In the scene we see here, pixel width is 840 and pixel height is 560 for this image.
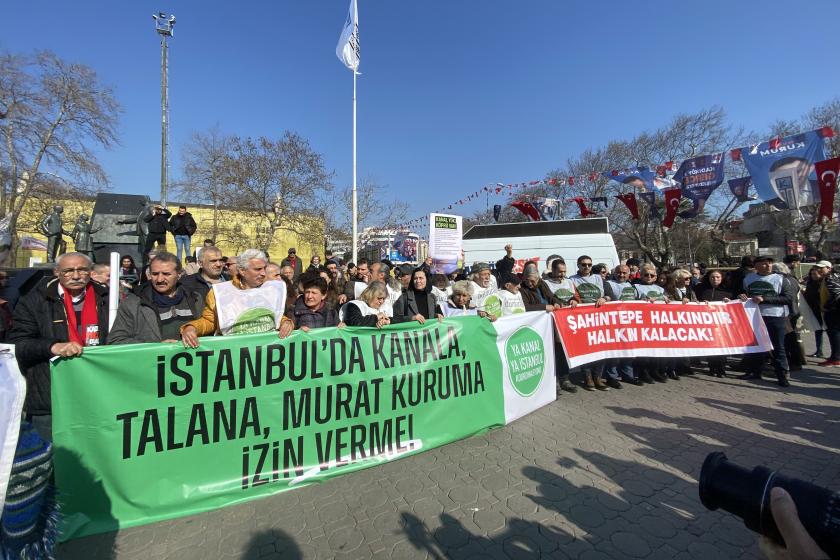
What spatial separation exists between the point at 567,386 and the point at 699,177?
13970 millimetres

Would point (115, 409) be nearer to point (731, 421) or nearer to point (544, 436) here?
point (544, 436)

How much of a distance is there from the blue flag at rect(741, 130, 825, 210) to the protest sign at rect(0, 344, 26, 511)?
16273mm

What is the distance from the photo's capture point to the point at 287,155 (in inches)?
886

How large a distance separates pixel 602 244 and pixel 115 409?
47.2ft

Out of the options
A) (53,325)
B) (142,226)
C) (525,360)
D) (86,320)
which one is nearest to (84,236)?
(142,226)

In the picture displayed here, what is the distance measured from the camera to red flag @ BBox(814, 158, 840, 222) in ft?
35.7

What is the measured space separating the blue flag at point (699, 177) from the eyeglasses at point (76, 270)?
17951 mm

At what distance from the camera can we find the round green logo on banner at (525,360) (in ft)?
15.1

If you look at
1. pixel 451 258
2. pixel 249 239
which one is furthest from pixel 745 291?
pixel 249 239

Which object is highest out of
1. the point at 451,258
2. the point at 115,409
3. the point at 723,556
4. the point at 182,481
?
the point at 451,258

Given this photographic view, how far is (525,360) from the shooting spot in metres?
4.77

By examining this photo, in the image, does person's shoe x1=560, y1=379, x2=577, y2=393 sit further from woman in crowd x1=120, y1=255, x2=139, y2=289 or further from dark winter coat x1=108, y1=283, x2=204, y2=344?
woman in crowd x1=120, y1=255, x2=139, y2=289

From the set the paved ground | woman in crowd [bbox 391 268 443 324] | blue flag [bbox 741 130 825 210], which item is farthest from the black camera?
blue flag [bbox 741 130 825 210]

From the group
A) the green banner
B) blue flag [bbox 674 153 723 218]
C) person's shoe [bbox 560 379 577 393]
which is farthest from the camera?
blue flag [bbox 674 153 723 218]
